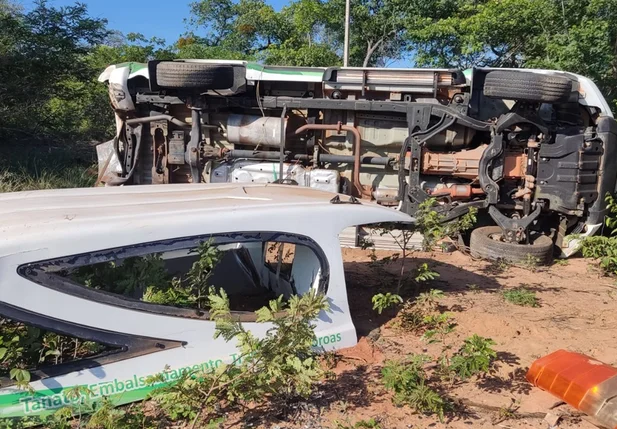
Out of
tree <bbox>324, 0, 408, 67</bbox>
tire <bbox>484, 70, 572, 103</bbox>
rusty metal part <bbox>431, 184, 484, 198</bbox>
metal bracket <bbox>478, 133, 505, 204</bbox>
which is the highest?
tree <bbox>324, 0, 408, 67</bbox>

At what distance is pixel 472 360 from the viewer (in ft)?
10.8

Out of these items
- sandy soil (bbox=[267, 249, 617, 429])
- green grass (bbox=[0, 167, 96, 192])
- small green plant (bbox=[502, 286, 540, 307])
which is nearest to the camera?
sandy soil (bbox=[267, 249, 617, 429])

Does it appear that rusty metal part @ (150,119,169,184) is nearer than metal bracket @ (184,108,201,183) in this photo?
No

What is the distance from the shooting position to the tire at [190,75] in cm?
687

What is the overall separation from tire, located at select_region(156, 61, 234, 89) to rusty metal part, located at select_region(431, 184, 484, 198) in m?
3.16

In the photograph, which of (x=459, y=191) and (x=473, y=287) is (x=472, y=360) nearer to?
(x=473, y=287)

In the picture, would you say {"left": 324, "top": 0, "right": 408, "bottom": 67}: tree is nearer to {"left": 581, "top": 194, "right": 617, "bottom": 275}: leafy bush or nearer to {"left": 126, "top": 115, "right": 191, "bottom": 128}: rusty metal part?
{"left": 126, "top": 115, "right": 191, "bottom": 128}: rusty metal part

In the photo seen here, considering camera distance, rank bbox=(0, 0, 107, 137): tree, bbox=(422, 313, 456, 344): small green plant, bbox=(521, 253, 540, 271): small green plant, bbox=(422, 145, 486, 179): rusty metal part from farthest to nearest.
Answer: bbox=(0, 0, 107, 137): tree < bbox=(422, 145, 486, 179): rusty metal part < bbox=(521, 253, 540, 271): small green plant < bbox=(422, 313, 456, 344): small green plant

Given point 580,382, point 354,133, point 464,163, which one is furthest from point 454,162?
point 580,382

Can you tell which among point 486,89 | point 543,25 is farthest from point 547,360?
point 543,25

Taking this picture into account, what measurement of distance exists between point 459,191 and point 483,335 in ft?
11.0

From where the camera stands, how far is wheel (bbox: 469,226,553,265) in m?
6.48

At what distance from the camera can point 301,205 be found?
3.32 m

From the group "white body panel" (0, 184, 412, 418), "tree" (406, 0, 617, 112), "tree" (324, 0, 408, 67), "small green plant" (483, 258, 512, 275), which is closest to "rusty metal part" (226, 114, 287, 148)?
"small green plant" (483, 258, 512, 275)
